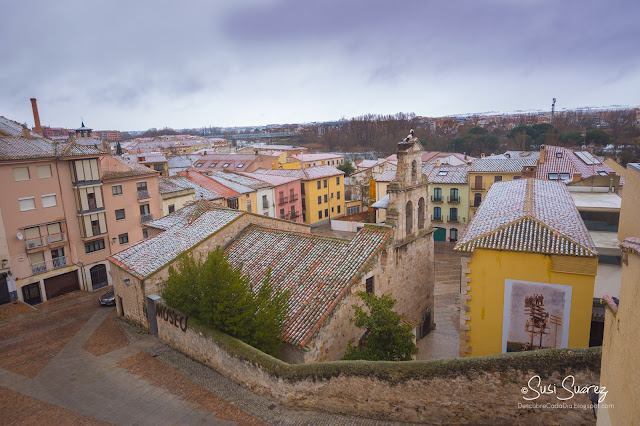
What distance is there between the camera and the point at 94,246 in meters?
30.3

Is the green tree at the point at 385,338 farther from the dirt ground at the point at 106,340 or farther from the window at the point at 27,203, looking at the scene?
the window at the point at 27,203

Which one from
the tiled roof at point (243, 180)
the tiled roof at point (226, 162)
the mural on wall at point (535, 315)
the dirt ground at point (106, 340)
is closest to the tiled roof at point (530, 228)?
the mural on wall at point (535, 315)

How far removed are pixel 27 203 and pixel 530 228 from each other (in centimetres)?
2901

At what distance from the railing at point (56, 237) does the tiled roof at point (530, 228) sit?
1050 inches

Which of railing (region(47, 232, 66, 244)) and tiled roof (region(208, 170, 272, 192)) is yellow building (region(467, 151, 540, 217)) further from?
railing (region(47, 232, 66, 244))

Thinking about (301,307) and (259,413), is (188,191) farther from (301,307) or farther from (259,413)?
(259,413)

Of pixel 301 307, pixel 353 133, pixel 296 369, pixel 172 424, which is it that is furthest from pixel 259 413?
pixel 353 133

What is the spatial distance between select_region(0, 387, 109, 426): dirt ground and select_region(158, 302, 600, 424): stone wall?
5.68m

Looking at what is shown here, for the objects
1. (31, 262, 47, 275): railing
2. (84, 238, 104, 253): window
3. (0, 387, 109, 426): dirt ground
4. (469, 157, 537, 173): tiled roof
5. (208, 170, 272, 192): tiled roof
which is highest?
(469, 157, 537, 173): tiled roof

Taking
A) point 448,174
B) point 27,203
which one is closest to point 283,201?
point 448,174

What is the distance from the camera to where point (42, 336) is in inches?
833

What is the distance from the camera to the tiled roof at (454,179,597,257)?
43.9 feet

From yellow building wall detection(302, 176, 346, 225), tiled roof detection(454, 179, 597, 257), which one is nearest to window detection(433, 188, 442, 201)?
yellow building wall detection(302, 176, 346, 225)

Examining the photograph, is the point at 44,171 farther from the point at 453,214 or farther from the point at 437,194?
the point at 453,214
